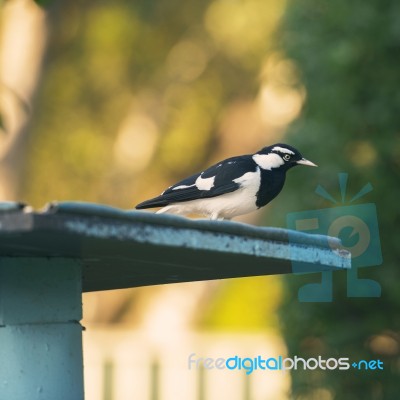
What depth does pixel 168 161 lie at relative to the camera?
989 inches

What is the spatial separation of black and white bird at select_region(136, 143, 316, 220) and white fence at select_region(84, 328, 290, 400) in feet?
36.2

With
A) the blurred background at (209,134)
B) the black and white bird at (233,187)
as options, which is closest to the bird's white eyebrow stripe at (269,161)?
the black and white bird at (233,187)

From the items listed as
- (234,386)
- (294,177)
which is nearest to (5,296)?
(294,177)

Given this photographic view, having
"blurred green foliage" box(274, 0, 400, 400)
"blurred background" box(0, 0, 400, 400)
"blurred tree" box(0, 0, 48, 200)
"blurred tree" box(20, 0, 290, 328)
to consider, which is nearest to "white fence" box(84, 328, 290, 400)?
"blurred background" box(0, 0, 400, 400)

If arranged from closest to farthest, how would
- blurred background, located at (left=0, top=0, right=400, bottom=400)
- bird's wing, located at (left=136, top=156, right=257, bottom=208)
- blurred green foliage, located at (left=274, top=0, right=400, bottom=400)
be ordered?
bird's wing, located at (left=136, top=156, right=257, bottom=208)
blurred green foliage, located at (left=274, top=0, right=400, bottom=400)
blurred background, located at (left=0, top=0, right=400, bottom=400)

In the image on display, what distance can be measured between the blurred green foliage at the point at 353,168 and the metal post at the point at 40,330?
5.20 metres

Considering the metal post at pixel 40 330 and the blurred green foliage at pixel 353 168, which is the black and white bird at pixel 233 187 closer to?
the metal post at pixel 40 330

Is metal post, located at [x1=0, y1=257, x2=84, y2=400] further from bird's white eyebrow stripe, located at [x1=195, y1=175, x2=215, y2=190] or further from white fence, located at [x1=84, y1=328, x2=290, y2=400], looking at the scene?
white fence, located at [x1=84, y1=328, x2=290, y2=400]

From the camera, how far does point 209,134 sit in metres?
25.2

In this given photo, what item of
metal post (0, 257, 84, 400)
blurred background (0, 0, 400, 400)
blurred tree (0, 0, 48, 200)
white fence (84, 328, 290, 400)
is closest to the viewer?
metal post (0, 257, 84, 400)

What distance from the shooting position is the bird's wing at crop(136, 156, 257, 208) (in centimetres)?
498

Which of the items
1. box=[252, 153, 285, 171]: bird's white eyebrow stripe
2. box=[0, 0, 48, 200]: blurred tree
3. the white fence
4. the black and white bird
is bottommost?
the black and white bird

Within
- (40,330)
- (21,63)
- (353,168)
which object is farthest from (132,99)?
(40,330)

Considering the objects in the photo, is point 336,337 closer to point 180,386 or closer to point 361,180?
point 361,180
